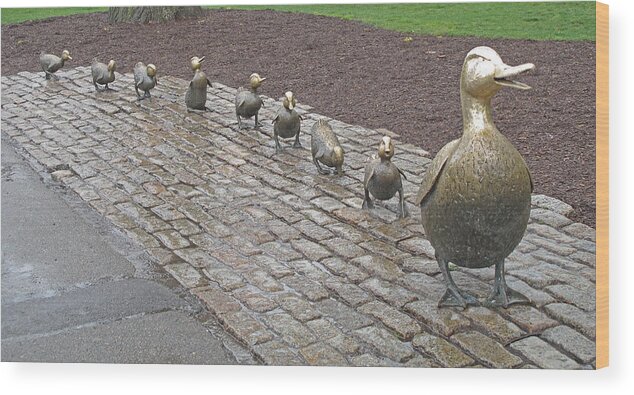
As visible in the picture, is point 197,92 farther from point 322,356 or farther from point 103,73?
point 322,356

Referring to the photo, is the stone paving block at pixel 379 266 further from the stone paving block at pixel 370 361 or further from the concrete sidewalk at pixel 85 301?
the concrete sidewalk at pixel 85 301

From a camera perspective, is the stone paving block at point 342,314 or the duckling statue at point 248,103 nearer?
the stone paving block at point 342,314

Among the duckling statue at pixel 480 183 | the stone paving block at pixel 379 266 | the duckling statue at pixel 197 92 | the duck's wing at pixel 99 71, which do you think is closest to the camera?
the duckling statue at pixel 480 183

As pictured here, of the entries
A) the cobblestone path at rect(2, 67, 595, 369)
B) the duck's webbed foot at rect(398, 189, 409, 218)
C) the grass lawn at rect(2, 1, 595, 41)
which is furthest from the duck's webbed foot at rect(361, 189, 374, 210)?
the grass lawn at rect(2, 1, 595, 41)

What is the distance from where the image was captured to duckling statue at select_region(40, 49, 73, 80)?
19.4ft

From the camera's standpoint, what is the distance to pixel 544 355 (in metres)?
3.79

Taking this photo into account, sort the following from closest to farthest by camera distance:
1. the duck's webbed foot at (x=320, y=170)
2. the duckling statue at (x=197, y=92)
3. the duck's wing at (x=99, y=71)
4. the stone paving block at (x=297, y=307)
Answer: the stone paving block at (x=297, y=307), the duck's webbed foot at (x=320, y=170), the duck's wing at (x=99, y=71), the duckling statue at (x=197, y=92)

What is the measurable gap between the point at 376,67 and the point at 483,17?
45.8 inches

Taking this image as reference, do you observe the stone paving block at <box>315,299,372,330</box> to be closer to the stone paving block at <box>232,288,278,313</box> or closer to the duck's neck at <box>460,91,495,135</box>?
the stone paving block at <box>232,288,278,313</box>

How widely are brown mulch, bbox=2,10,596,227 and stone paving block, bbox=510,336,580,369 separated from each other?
0.87 m

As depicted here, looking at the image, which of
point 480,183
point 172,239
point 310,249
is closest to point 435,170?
point 480,183

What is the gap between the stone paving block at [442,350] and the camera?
12.7 feet

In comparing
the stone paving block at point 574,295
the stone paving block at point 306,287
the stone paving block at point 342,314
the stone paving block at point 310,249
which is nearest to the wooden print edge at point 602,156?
the stone paving block at point 574,295

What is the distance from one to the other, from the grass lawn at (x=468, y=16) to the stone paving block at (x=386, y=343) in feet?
5.56
